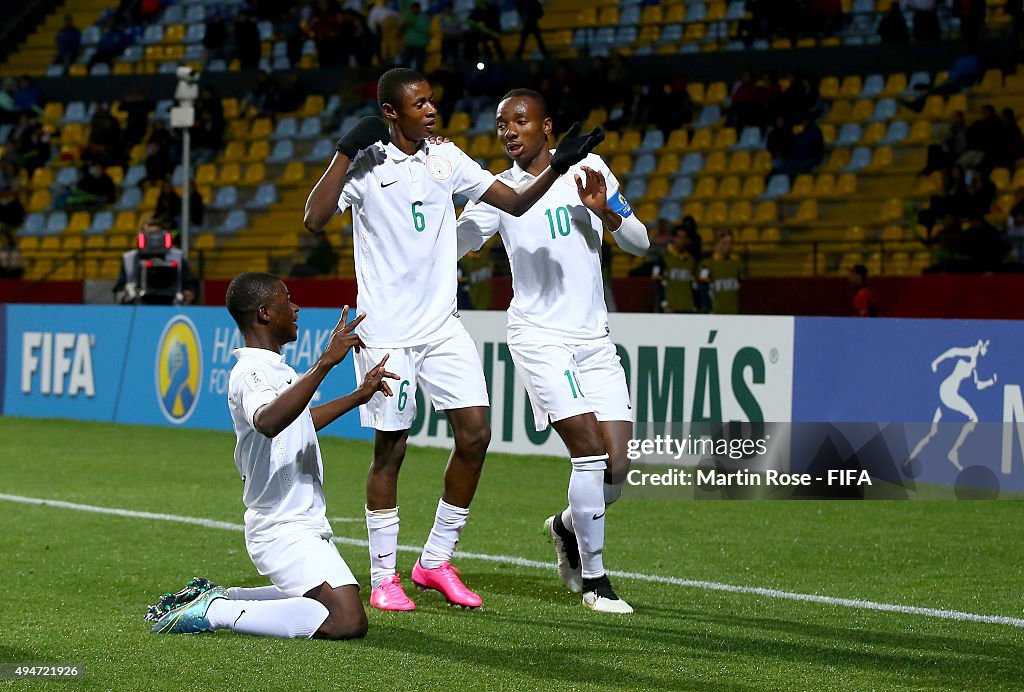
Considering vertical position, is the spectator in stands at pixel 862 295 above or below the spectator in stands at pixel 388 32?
below

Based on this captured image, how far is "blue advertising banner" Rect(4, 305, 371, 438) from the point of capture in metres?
15.3

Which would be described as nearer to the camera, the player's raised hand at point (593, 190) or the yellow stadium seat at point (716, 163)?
the player's raised hand at point (593, 190)

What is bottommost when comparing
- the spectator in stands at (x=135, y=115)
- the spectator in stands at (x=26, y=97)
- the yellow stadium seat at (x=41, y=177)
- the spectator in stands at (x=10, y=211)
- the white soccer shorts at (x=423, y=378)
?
the white soccer shorts at (x=423, y=378)

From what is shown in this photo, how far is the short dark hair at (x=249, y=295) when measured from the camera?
566 cm

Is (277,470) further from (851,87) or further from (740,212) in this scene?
(851,87)

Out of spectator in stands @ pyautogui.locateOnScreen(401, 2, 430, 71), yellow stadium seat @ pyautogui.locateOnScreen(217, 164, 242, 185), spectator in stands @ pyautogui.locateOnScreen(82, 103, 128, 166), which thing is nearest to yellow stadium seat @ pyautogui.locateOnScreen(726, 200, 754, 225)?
spectator in stands @ pyautogui.locateOnScreen(401, 2, 430, 71)

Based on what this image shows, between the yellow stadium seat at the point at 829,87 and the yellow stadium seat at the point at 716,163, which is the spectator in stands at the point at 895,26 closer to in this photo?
the yellow stadium seat at the point at 829,87

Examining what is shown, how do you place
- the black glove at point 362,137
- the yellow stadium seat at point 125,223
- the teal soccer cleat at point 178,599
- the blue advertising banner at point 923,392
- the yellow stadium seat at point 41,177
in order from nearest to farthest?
the teal soccer cleat at point 178,599
the black glove at point 362,137
the blue advertising banner at point 923,392
the yellow stadium seat at point 125,223
the yellow stadium seat at point 41,177

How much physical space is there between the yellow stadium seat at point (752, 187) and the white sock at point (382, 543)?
1391cm

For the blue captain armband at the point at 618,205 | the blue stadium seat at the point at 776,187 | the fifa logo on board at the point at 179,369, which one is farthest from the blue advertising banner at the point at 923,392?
the blue stadium seat at the point at 776,187

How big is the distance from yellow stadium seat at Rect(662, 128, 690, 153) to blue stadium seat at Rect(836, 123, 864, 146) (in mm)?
2062

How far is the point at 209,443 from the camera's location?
48.2 ft

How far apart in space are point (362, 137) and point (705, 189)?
14.5 meters

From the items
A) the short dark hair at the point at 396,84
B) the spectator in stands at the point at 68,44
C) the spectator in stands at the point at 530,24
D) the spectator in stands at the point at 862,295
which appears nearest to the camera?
the short dark hair at the point at 396,84
